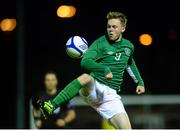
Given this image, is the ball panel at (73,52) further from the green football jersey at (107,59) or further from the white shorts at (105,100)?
the white shorts at (105,100)

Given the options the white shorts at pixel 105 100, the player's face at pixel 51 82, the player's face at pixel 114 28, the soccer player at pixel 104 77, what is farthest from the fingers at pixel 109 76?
the player's face at pixel 51 82

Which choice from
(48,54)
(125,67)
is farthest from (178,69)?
(125,67)

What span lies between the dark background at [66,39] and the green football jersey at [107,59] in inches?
195

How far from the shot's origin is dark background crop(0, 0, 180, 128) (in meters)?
14.6

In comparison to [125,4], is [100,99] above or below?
below

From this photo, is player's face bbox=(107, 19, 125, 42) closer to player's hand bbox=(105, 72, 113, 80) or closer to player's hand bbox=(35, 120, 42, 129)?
player's hand bbox=(105, 72, 113, 80)

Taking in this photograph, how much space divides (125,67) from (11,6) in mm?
5330

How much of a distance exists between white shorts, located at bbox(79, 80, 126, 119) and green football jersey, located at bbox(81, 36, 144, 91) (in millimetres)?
82

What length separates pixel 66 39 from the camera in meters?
14.8

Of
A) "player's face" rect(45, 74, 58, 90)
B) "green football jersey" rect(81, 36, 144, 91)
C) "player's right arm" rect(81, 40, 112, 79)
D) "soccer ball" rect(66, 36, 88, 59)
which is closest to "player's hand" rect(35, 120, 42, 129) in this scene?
"player's face" rect(45, 74, 58, 90)

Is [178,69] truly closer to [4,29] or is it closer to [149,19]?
[149,19]

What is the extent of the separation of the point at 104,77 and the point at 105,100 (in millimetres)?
254

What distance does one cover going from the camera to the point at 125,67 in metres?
9.71

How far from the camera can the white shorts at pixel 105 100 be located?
944 cm
